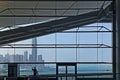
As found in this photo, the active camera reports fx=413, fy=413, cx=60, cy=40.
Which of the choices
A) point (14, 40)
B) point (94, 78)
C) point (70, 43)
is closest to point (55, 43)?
point (70, 43)

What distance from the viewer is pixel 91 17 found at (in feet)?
72.5

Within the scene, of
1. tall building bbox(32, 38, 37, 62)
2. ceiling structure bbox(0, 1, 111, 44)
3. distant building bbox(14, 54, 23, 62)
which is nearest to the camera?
ceiling structure bbox(0, 1, 111, 44)

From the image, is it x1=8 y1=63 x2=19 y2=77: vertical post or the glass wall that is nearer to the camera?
the glass wall

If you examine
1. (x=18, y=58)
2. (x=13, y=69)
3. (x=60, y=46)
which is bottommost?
(x=13, y=69)

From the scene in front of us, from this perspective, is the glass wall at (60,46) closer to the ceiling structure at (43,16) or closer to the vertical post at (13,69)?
the ceiling structure at (43,16)

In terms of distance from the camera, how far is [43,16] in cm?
2200

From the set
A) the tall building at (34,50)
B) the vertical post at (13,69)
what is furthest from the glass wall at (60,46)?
the vertical post at (13,69)

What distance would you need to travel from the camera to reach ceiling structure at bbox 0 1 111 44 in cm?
2178

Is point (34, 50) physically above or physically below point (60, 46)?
below

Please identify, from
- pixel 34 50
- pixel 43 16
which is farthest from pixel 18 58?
pixel 43 16

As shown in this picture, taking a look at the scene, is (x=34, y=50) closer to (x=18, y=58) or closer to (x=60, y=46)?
(x=18, y=58)

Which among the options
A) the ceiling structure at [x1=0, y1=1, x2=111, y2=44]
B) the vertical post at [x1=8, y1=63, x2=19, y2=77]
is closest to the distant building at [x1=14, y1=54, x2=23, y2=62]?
the vertical post at [x1=8, y1=63, x2=19, y2=77]

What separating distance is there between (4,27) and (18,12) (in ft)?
3.67

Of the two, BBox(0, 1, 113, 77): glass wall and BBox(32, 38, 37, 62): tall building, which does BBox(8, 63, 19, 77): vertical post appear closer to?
BBox(0, 1, 113, 77): glass wall
